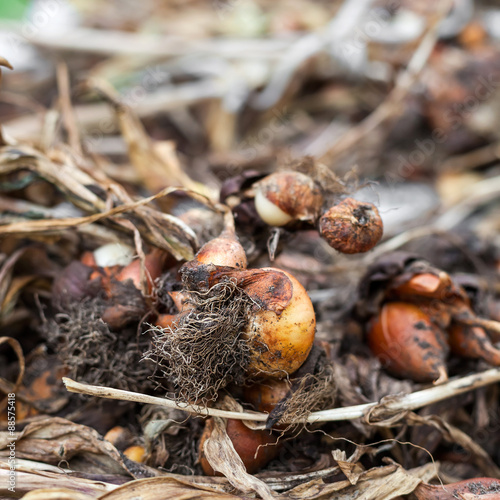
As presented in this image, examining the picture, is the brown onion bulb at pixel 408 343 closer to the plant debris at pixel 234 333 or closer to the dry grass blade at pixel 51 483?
the plant debris at pixel 234 333

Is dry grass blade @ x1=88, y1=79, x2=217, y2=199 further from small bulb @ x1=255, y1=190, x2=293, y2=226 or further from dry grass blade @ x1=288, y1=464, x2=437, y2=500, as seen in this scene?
dry grass blade @ x1=288, y1=464, x2=437, y2=500

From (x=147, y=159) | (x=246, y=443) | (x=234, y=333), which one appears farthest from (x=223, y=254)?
(x=147, y=159)

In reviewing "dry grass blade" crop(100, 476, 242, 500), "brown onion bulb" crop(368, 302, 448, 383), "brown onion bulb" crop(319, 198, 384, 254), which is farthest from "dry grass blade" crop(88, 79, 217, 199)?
"dry grass blade" crop(100, 476, 242, 500)

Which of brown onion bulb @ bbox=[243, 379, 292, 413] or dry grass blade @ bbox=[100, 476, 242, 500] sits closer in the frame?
dry grass blade @ bbox=[100, 476, 242, 500]

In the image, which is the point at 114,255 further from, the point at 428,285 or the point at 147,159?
the point at 428,285

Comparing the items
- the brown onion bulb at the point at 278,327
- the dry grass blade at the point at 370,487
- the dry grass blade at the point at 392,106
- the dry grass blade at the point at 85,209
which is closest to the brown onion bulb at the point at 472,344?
the dry grass blade at the point at 370,487

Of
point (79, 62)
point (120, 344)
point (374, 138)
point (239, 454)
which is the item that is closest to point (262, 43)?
point (374, 138)

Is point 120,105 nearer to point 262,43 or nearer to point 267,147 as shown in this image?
point 267,147
